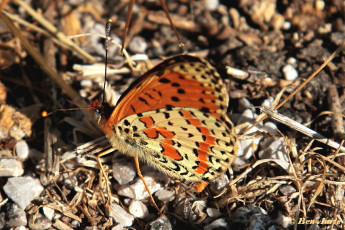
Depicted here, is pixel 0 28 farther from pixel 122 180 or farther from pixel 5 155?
pixel 122 180

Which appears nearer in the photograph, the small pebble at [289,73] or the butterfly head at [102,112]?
the butterfly head at [102,112]

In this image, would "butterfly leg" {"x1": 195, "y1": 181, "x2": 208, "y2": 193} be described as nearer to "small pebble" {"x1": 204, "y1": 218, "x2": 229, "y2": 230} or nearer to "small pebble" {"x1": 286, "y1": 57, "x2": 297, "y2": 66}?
"small pebble" {"x1": 204, "y1": 218, "x2": 229, "y2": 230}

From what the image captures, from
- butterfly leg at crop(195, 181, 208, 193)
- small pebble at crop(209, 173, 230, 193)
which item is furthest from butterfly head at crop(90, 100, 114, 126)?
small pebble at crop(209, 173, 230, 193)

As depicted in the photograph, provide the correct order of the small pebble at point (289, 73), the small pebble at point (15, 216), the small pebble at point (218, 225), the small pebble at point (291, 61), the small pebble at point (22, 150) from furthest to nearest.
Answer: the small pebble at point (291, 61)
the small pebble at point (289, 73)
the small pebble at point (22, 150)
the small pebble at point (15, 216)
the small pebble at point (218, 225)

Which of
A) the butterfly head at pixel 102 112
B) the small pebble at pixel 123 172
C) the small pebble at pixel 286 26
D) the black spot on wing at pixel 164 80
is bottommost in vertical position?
the small pebble at pixel 123 172

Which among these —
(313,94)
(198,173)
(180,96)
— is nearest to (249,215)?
(198,173)

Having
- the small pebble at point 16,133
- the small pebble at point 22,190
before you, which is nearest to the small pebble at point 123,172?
the small pebble at point 22,190

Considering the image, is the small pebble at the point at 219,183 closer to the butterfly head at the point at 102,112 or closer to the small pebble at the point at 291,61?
the butterfly head at the point at 102,112
